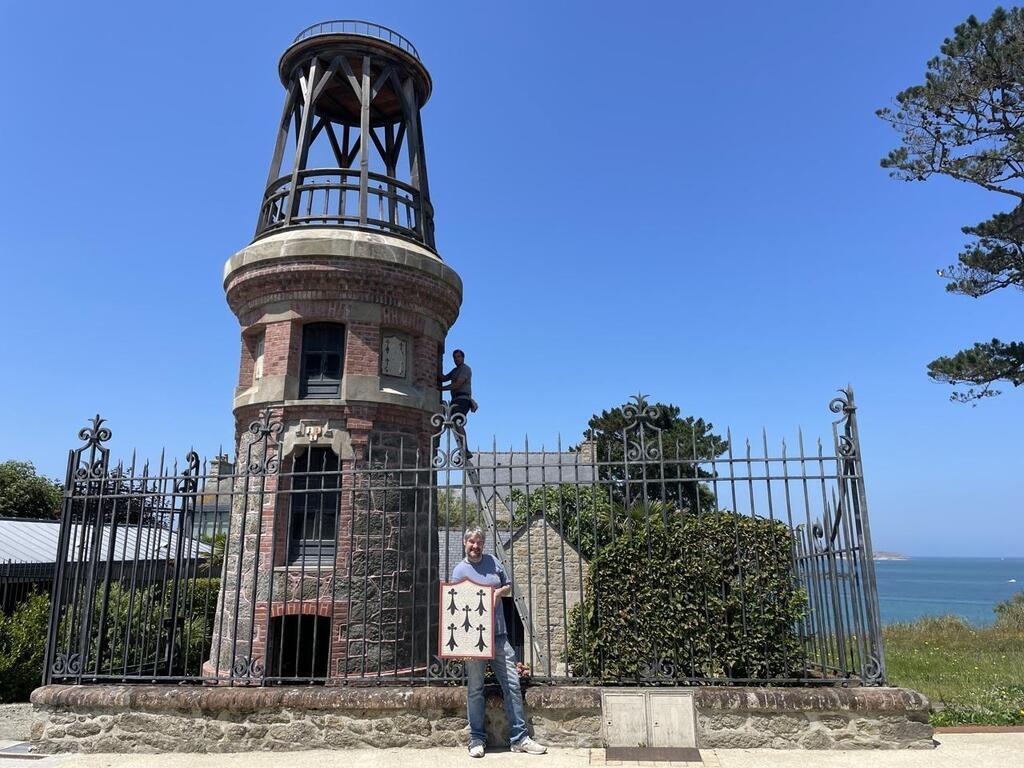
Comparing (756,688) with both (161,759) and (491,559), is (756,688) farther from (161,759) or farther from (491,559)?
(161,759)

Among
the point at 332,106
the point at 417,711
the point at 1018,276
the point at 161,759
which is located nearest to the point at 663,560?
the point at 417,711

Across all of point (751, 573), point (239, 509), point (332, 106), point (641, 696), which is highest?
point (332, 106)

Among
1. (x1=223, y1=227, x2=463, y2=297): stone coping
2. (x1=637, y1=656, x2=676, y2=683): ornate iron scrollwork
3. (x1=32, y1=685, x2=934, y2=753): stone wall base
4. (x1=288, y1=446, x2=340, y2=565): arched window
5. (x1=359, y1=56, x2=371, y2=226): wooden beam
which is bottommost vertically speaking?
(x1=32, y1=685, x2=934, y2=753): stone wall base

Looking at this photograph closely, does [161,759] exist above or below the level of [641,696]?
below

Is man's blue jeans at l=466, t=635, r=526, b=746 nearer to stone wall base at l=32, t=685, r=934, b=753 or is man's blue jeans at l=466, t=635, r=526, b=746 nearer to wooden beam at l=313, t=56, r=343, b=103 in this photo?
stone wall base at l=32, t=685, r=934, b=753

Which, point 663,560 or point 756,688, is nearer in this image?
point 756,688

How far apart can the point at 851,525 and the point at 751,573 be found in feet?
5.63

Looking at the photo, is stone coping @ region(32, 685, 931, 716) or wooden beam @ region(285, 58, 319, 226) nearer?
stone coping @ region(32, 685, 931, 716)

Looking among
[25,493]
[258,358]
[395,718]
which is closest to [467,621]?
[395,718]

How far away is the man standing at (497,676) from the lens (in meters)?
6.34

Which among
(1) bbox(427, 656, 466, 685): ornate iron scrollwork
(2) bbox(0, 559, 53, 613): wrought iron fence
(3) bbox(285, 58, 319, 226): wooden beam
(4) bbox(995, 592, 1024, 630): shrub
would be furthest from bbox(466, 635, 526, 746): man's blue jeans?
(4) bbox(995, 592, 1024, 630): shrub

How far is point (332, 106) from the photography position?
516 inches

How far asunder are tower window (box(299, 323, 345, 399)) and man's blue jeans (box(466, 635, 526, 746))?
5.27 meters

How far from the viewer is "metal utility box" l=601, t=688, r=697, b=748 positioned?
6.35m
